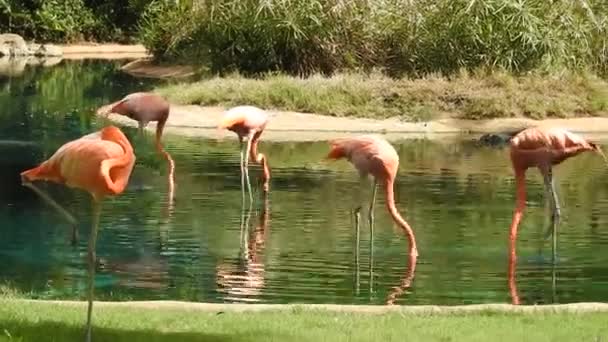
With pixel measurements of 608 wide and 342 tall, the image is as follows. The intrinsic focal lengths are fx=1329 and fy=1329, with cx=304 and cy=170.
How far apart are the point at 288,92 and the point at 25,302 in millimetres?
14088

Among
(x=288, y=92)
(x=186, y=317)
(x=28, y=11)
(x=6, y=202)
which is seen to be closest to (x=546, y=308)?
(x=186, y=317)

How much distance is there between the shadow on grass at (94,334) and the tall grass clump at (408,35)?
16.6 m

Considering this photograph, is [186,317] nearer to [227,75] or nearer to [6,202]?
[6,202]

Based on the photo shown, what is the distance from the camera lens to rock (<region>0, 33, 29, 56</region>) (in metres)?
39.0

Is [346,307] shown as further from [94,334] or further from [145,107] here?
[145,107]

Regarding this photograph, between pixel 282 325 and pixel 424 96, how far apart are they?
1456cm

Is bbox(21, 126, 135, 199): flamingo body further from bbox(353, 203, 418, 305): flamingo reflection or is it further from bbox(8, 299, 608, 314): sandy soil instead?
bbox(353, 203, 418, 305): flamingo reflection

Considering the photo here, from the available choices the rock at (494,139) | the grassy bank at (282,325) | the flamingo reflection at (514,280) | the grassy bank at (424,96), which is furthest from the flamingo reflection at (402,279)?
the grassy bank at (424,96)

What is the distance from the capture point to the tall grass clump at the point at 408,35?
22.4 meters

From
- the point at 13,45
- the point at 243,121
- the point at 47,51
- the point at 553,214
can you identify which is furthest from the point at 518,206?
the point at 47,51

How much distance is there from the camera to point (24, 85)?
28328mm

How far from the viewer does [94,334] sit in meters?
6.21

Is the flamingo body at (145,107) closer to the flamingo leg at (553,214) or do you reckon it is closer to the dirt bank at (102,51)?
the flamingo leg at (553,214)

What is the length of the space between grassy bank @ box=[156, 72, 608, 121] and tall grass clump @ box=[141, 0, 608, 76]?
73cm
